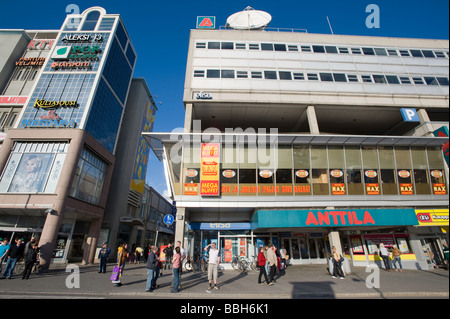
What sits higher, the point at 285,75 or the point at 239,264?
the point at 285,75

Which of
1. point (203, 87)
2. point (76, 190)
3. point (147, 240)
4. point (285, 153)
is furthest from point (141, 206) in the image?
point (285, 153)

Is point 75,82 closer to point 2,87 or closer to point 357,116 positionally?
point 2,87

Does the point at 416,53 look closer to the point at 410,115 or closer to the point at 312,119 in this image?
the point at 410,115

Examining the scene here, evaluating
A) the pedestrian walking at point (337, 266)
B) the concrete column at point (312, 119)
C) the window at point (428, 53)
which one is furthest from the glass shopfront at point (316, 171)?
the window at point (428, 53)

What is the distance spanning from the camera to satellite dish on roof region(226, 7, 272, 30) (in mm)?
26728

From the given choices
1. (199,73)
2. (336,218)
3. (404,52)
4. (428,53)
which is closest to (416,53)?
(404,52)

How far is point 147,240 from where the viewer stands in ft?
134

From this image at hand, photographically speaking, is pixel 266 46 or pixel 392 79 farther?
pixel 266 46

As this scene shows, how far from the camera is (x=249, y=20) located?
88.8 ft

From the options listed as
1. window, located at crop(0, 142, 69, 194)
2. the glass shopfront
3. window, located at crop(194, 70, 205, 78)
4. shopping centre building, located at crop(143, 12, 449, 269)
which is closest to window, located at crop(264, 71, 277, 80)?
shopping centre building, located at crop(143, 12, 449, 269)

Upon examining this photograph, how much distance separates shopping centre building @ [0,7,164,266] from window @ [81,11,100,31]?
125mm

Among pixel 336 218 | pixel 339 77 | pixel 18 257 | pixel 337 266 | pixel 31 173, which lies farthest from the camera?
pixel 339 77

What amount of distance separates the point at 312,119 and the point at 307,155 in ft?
14.5

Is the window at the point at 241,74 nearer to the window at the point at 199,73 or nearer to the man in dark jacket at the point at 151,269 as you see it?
the window at the point at 199,73
